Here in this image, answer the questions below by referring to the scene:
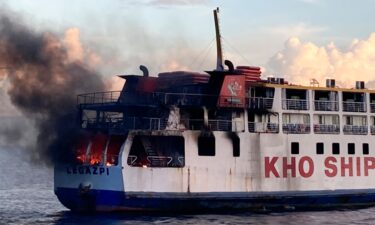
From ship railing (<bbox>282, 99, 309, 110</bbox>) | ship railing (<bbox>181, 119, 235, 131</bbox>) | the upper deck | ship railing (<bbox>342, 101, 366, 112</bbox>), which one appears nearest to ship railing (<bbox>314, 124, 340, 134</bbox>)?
the upper deck

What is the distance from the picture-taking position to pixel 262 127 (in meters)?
42.7

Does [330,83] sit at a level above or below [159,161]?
above

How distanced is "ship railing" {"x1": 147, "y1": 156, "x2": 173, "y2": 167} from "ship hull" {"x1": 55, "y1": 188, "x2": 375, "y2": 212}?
1615 mm

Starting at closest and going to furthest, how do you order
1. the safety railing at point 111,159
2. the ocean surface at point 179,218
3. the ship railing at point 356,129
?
the ocean surface at point 179,218 < the safety railing at point 111,159 < the ship railing at point 356,129

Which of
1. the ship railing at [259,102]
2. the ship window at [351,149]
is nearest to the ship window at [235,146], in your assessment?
the ship railing at [259,102]

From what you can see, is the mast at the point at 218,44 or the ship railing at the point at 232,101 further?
the mast at the point at 218,44

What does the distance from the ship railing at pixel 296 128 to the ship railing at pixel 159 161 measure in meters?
8.12

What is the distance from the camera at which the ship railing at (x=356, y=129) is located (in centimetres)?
4594

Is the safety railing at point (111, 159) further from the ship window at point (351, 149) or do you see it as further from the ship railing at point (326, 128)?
the ship window at point (351, 149)

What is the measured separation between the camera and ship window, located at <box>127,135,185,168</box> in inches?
1528

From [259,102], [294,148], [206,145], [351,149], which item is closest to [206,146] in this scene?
[206,145]

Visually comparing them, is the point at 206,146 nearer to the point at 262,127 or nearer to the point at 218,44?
the point at 262,127

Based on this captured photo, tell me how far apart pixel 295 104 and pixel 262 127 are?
3.13 m

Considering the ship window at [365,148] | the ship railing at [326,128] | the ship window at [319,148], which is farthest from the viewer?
the ship window at [365,148]
